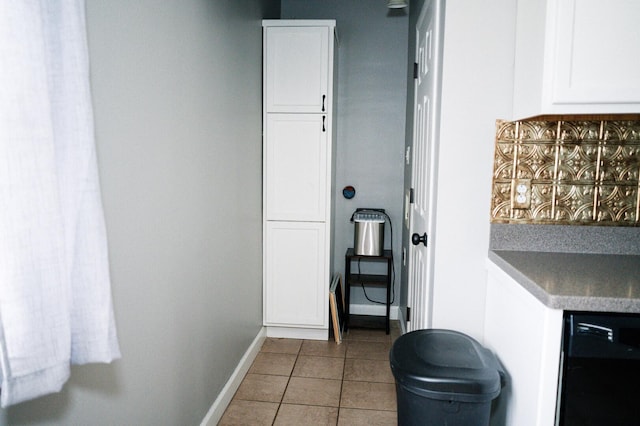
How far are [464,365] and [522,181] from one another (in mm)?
802

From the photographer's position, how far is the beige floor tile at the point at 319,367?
2826mm

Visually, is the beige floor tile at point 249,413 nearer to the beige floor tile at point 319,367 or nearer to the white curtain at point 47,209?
the beige floor tile at point 319,367

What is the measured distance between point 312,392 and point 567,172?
1.79 m

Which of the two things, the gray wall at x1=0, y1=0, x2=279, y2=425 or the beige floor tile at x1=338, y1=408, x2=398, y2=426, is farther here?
the beige floor tile at x1=338, y1=408, x2=398, y2=426

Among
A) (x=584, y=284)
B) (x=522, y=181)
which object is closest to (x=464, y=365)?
(x=584, y=284)

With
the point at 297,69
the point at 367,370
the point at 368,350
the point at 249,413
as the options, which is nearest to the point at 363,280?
the point at 368,350

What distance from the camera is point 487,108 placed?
69.5 inches

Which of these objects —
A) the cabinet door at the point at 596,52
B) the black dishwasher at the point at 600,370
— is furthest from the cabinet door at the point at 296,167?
the black dishwasher at the point at 600,370

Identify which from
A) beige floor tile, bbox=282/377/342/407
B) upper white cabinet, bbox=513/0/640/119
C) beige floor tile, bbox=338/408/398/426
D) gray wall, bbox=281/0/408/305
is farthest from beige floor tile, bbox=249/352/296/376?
upper white cabinet, bbox=513/0/640/119

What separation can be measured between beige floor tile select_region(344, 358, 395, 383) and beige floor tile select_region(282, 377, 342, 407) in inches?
5.7

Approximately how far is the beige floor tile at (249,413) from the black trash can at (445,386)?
3.56 ft

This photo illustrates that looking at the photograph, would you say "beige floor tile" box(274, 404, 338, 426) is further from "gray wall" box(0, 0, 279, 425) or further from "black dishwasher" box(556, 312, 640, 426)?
"black dishwasher" box(556, 312, 640, 426)

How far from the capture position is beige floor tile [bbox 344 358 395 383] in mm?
2781

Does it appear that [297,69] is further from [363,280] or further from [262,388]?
[262,388]
